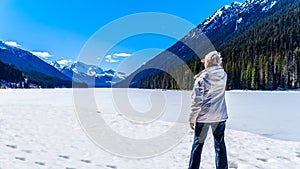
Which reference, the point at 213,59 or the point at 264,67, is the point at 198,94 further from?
the point at 264,67

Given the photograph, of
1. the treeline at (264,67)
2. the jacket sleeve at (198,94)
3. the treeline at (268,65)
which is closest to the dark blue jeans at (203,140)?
the jacket sleeve at (198,94)

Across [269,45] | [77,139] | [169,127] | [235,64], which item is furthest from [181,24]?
[269,45]

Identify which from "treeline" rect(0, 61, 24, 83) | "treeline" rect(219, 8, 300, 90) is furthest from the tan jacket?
"treeline" rect(0, 61, 24, 83)

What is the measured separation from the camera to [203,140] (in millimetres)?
4145

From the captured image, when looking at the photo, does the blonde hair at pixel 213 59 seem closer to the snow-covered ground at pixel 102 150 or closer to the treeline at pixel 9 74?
the snow-covered ground at pixel 102 150

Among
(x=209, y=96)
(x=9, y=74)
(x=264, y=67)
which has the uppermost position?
(x=9, y=74)

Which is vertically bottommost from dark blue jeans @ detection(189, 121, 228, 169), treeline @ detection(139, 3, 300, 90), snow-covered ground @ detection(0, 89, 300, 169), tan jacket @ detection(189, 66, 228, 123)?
snow-covered ground @ detection(0, 89, 300, 169)

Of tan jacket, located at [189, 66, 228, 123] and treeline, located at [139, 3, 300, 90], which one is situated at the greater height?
treeline, located at [139, 3, 300, 90]

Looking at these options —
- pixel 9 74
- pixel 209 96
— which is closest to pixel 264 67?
pixel 209 96

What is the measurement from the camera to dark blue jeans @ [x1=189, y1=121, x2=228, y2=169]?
4.10 m

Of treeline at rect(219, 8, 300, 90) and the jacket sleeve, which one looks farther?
treeline at rect(219, 8, 300, 90)

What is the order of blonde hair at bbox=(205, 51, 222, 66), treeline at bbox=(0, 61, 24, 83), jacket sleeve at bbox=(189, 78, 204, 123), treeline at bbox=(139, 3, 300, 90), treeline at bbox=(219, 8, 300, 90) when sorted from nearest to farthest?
1. jacket sleeve at bbox=(189, 78, 204, 123)
2. blonde hair at bbox=(205, 51, 222, 66)
3. treeline at bbox=(219, 8, 300, 90)
4. treeline at bbox=(139, 3, 300, 90)
5. treeline at bbox=(0, 61, 24, 83)

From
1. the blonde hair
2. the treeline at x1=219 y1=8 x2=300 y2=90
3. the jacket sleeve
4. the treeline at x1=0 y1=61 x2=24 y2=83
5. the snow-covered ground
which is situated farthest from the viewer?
the treeline at x1=0 y1=61 x2=24 y2=83

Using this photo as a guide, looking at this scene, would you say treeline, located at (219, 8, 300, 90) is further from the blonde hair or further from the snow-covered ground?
the blonde hair
